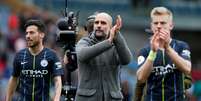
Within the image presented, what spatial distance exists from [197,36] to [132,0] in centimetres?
301

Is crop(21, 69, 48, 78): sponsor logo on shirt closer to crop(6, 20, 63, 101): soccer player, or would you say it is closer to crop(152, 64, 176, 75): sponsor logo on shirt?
crop(6, 20, 63, 101): soccer player

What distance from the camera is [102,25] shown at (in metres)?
11.5

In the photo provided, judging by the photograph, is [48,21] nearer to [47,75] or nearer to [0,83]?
[0,83]

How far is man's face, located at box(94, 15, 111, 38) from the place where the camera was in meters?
11.5

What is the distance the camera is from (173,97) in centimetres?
1123

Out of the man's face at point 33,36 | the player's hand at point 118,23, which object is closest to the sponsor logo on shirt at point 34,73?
the man's face at point 33,36

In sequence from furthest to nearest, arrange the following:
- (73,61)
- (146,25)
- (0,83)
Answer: (146,25)
(0,83)
(73,61)

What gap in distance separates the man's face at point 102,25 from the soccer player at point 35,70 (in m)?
1.25

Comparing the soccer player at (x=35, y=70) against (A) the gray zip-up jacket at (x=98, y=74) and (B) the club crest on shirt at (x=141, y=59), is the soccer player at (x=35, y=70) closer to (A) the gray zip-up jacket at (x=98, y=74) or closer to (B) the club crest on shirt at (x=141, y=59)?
(A) the gray zip-up jacket at (x=98, y=74)

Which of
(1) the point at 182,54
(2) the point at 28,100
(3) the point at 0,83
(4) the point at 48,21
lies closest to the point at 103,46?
(1) the point at 182,54

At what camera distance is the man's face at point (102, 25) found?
11.5 metres

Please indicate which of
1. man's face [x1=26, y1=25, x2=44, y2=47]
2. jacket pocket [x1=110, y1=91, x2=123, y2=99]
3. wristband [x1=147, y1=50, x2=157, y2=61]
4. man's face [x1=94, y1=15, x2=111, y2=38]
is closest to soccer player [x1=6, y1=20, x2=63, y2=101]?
man's face [x1=26, y1=25, x2=44, y2=47]

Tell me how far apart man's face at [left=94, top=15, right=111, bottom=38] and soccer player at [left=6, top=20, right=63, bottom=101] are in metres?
1.25

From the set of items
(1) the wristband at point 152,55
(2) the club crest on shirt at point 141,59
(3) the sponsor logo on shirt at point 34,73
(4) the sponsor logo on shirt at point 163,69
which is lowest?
(3) the sponsor logo on shirt at point 34,73
